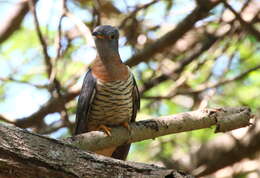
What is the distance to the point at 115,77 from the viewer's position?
14.1 ft

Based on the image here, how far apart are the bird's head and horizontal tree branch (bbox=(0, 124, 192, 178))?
6.41ft

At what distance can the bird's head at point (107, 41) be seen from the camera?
444 cm

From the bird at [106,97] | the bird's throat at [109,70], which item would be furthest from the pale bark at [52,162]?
the bird's throat at [109,70]

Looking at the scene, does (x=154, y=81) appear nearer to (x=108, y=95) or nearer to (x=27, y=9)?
(x=108, y=95)

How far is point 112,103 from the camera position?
426cm

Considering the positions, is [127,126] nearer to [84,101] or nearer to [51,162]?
[84,101]

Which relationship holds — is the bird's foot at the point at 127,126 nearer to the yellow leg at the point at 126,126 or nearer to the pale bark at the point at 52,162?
the yellow leg at the point at 126,126

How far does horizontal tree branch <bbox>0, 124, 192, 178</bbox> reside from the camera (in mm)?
2459

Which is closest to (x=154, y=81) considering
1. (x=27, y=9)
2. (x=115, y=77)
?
(x=115, y=77)

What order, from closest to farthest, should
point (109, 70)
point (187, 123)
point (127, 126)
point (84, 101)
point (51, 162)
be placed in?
point (51, 162)
point (187, 123)
point (127, 126)
point (84, 101)
point (109, 70)

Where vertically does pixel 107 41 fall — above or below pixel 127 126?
above

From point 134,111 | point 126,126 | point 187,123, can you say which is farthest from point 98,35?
point 187,123

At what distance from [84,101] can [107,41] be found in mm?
639

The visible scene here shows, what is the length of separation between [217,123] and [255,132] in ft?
4.99
